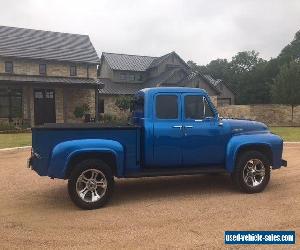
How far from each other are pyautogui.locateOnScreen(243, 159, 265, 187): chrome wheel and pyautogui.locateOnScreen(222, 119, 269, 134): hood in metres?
0.67

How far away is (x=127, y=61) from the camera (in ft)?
146

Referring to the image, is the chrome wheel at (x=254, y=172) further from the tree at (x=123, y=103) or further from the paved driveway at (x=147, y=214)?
the tree at (x=123, y=103)

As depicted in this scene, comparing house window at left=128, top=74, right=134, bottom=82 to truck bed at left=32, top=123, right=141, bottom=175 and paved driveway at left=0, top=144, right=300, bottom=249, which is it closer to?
paved driveway at left=0, top=144, right=300, bottom=249

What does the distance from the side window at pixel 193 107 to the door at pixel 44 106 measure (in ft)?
81.9

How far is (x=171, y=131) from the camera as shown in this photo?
6887 millimetres

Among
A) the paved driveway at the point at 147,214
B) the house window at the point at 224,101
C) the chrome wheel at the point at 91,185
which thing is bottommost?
the paved driveway at the point at 147,214

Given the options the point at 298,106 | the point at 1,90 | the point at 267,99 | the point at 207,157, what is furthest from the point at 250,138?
the point at 267,99

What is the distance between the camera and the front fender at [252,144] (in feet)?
23.5

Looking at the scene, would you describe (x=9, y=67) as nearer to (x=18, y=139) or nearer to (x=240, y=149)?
(x=18, y=139)

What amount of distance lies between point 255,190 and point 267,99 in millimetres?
58302

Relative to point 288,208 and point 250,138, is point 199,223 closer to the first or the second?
point 288,208

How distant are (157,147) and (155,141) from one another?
123 millimetres

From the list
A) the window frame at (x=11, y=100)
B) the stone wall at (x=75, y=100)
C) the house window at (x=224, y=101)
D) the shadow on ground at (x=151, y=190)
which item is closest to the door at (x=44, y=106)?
the stone wall at (x=75, y=100)

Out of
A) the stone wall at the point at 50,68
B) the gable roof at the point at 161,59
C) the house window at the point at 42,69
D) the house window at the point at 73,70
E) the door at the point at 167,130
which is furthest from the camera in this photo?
the gable roof at the point at 161,59
